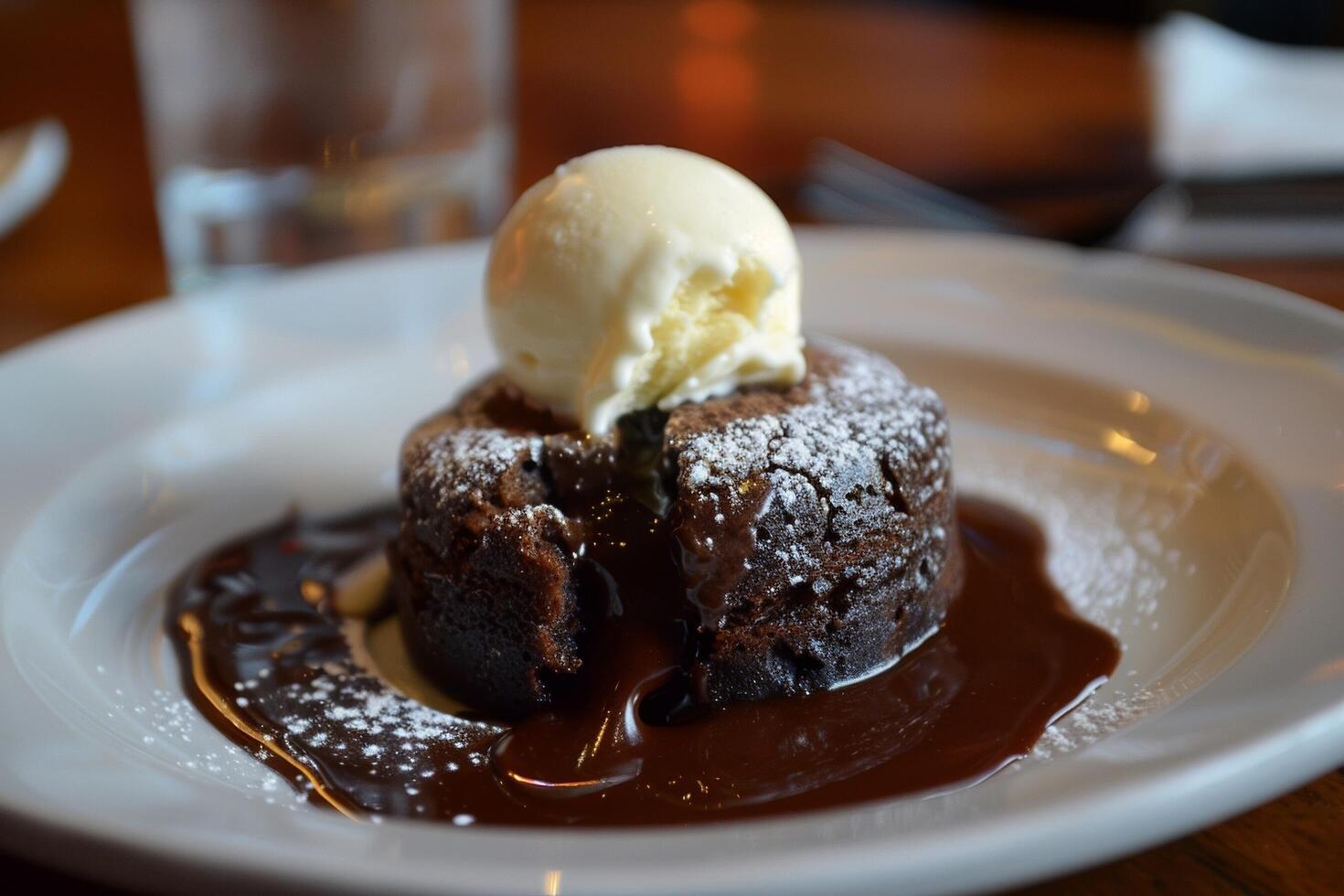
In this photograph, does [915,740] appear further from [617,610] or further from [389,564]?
[389,564]

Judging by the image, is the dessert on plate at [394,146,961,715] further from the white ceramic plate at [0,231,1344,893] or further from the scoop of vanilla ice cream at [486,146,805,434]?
the white ceramic plate at [0,231,1344,893]

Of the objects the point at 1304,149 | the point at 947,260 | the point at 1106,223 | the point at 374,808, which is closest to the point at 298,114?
the point at 947,260

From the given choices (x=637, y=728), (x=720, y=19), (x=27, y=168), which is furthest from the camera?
(x=720, y=19)

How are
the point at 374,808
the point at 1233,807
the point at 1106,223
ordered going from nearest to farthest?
1. the point at 1233,807
2. the point at 374,808
3. the point at 1106,223

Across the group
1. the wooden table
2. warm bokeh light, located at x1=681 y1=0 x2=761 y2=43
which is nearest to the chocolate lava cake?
the wooden table

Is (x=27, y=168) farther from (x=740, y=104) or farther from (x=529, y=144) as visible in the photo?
(x=740, y=104)

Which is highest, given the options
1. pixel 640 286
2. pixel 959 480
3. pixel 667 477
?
pixel 640 286

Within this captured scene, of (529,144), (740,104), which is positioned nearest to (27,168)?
(529,144)
